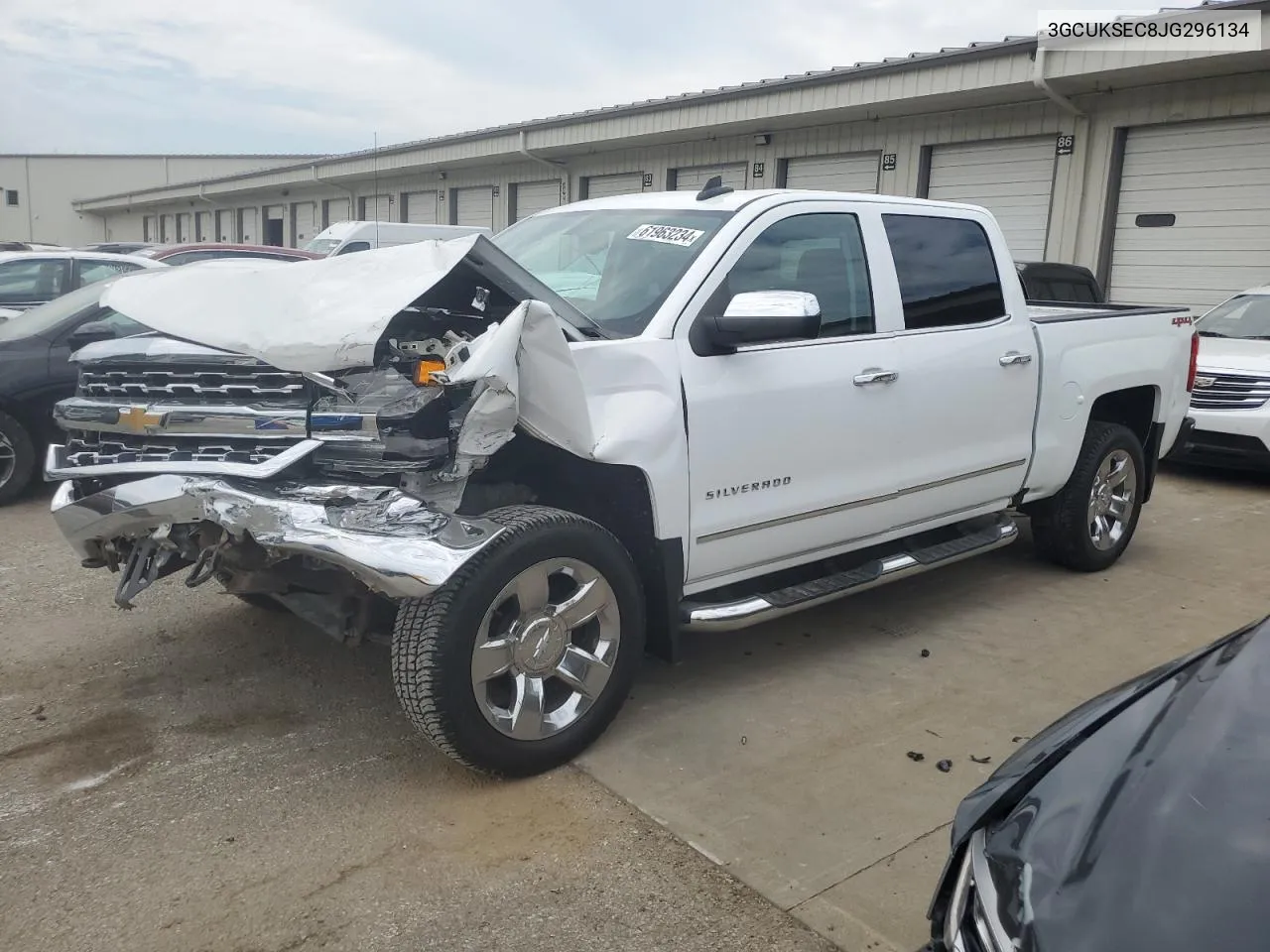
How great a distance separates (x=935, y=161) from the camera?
14.2m

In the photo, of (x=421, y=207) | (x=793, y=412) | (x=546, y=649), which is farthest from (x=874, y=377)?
(x=421, y=207)

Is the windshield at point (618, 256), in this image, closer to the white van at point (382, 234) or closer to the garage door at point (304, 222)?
the white van at point (382, 234)

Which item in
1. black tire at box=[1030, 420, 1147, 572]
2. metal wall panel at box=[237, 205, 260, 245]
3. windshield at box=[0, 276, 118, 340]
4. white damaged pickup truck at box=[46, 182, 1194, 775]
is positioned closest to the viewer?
white damaged pickup truck at box=[46, 182, 1194, 775]

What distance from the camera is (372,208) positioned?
2767 centimetres

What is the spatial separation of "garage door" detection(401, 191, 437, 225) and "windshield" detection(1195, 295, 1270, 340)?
18151 millimetres

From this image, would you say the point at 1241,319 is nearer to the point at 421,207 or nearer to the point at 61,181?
the point at 421,207

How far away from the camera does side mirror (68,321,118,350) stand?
710 centimetres

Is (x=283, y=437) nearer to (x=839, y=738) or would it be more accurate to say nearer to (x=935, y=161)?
(x=839, y=738)

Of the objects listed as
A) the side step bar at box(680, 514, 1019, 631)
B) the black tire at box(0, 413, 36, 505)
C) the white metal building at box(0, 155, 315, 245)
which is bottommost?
the black tire at box(0, 413, 36, 505)

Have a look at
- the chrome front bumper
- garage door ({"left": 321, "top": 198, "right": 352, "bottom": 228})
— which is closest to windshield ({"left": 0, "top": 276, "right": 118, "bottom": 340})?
the chrome front bumper

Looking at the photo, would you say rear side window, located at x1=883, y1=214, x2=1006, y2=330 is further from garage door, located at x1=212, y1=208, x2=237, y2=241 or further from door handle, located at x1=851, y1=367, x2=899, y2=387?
garage door, located at x1=212, y1=208, x2=237, y2=241

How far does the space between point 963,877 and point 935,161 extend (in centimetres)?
1368

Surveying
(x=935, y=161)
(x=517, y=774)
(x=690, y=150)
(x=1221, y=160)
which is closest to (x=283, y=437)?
(x=517, y=774)

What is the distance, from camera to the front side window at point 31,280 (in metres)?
9.45
